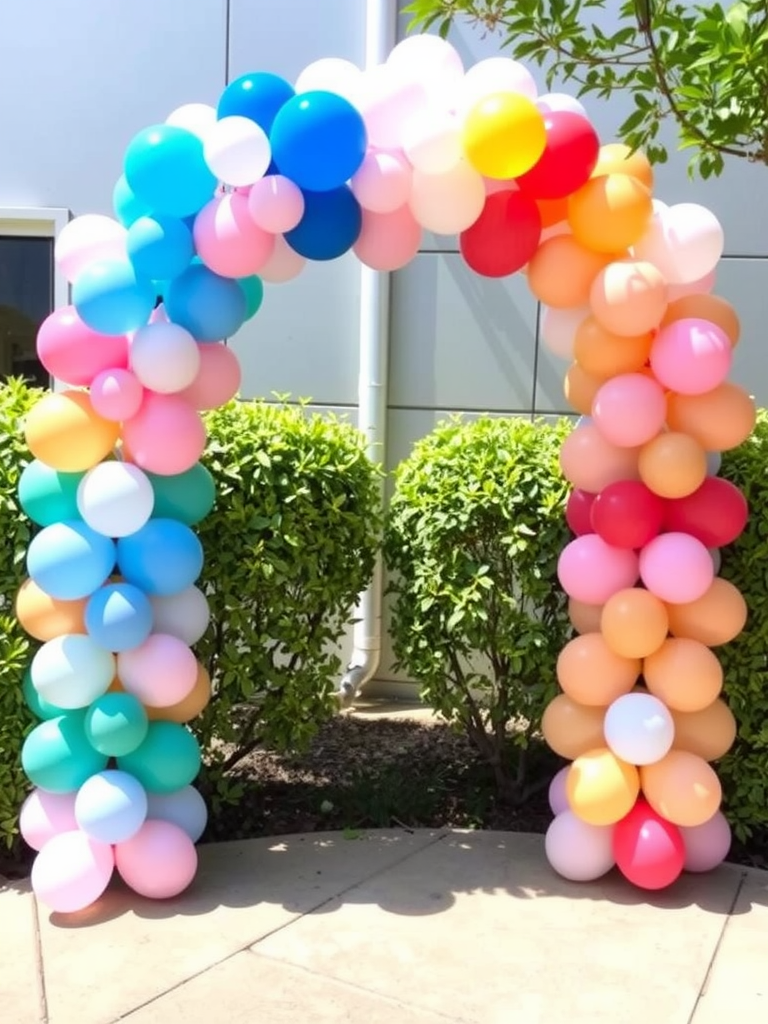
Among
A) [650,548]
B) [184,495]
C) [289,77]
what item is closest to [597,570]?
[650,548]

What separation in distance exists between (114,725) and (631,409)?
6.44ft

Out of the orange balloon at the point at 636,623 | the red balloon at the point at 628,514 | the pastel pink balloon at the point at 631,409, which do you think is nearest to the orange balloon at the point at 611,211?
the pastel pink balloon at the point at 631,409

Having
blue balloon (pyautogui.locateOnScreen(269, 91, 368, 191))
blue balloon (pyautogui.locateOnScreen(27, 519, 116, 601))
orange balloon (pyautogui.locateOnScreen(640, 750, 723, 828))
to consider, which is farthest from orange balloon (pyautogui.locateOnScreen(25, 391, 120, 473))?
orange balloon (pyautogui.locateOnScreen(640, 750, 723, 828))

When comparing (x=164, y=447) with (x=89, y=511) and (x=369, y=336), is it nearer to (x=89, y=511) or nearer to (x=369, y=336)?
(x=89, y=511)

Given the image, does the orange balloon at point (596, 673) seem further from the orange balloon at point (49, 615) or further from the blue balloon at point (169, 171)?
the blue balloon at point (169, 171)

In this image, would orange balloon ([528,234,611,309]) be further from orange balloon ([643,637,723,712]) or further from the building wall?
the building wall

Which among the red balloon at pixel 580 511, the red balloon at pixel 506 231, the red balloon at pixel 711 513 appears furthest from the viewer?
the red balloon at pixel 580 511

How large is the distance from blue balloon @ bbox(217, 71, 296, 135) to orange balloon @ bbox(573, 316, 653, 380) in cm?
124

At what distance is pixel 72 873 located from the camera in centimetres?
325

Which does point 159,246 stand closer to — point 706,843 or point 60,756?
point 60,756

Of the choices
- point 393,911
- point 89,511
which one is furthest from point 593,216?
point 393,911

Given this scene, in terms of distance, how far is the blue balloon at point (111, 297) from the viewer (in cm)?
324

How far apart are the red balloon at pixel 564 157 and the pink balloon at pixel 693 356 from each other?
580 mm

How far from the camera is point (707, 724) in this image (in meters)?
3.54
